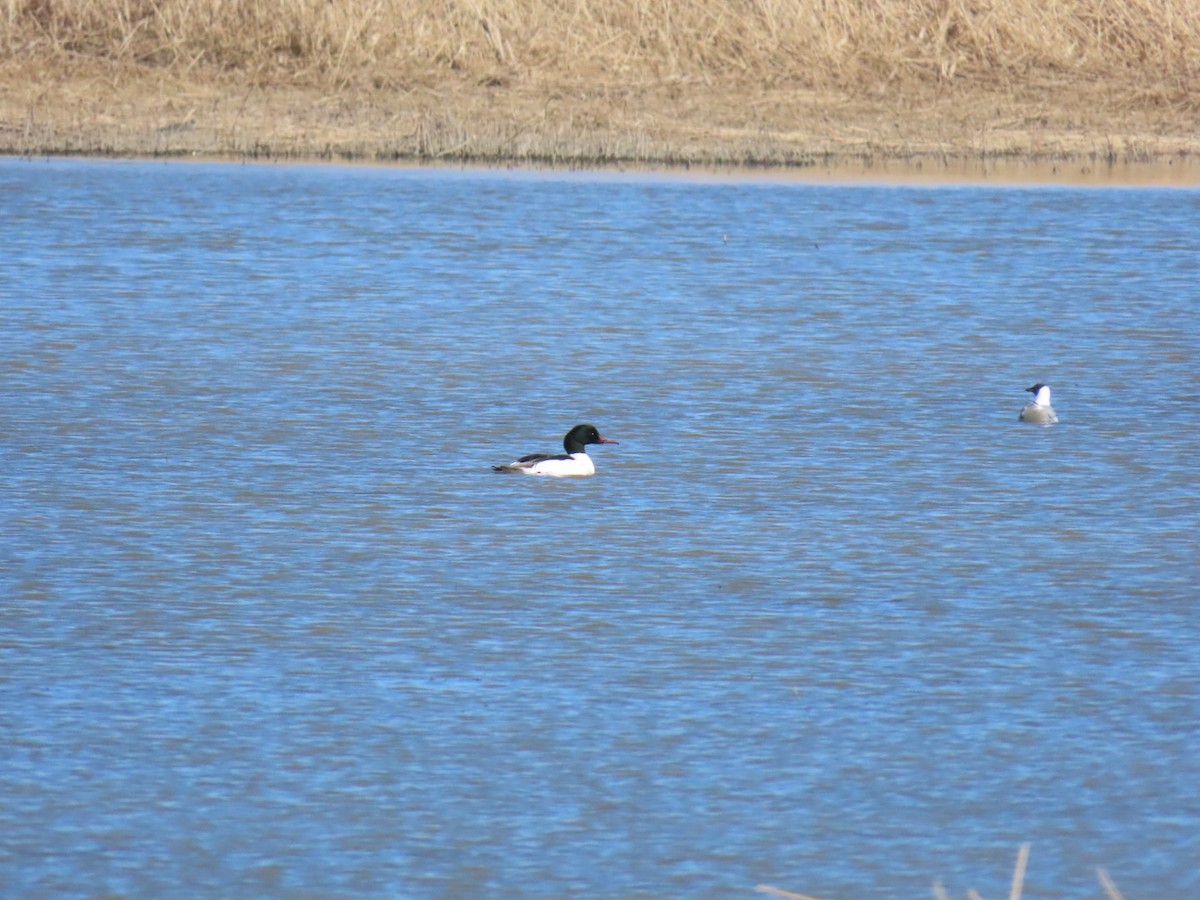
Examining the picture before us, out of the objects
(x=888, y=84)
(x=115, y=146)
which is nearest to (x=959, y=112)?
(x=888, y=84)

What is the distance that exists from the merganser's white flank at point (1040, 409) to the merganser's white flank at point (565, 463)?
239 cm

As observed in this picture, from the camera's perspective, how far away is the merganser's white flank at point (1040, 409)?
10688mm

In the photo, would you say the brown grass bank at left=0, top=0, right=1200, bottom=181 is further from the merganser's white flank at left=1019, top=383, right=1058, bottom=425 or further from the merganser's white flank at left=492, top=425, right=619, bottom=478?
the merganser's white flank at left=492, top=425, right=619, bottom=478

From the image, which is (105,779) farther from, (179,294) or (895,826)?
(179,294)

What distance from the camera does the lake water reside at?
529cm

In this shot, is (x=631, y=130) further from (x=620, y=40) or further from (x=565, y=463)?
(x=565, y=463)

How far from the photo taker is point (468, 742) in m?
5.90

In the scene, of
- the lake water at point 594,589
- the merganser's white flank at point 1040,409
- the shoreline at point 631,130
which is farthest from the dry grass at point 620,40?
the merganser's white flank at point 1040,409

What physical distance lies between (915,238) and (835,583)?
37.0 ft

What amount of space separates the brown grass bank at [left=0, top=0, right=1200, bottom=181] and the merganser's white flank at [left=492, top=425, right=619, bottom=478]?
13.8 m

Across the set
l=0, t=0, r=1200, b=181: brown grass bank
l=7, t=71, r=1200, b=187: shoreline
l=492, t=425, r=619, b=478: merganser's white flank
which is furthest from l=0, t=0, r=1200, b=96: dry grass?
l=492, t=425, r=619, b=478: merganser's white flank

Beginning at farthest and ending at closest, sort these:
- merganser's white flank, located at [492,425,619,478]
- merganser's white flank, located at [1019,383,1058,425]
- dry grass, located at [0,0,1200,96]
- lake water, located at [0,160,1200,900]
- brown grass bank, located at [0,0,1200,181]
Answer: dry grass, located at [0,0,1200,96] < brown grass bank, located at [0,0,1200,181] < merganser's white flank, located at [1019,383,1058,425] < merganser's white flank, located at [492,425,619,478] < lake water, located at [0,160,1200,900]

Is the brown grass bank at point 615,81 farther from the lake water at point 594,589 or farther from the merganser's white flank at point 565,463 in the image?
the merganser's white flank at point 565,463

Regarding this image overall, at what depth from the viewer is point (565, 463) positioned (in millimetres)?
9359
